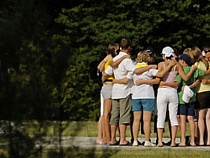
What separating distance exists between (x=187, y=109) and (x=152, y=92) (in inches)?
35.0

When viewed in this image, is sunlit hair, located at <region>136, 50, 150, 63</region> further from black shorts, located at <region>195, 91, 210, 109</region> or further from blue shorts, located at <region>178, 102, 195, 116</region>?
black shorts, located at <region>195, 91, 210, 109</region>

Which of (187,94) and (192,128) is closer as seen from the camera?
(187,94)

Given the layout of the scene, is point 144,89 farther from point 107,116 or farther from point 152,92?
point 107,116

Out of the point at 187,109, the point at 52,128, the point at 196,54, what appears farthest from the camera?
the point at 196,54

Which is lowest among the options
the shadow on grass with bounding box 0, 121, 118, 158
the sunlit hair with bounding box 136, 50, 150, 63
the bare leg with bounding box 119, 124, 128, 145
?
the bare leg with bounding box 119, 124, 128, 145

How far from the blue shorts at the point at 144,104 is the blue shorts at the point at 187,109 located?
25.2 inches

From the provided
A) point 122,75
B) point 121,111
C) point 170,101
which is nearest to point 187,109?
point 170,101

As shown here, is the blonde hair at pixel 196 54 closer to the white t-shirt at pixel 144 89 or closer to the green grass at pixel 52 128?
the white t-shirt at pixel 144 89

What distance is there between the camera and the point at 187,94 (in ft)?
45.4

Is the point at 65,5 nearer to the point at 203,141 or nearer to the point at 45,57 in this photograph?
A: the point at 203,141

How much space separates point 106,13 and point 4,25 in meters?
30.5

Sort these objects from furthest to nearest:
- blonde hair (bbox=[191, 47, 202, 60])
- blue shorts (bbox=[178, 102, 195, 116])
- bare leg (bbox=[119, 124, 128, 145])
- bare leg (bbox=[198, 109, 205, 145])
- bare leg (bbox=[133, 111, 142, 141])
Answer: blonde hair (bbox=[191, 47, 202, 60]) < bare leg (bbox=[198, 109, 205, 145]) < blue shorts (bbox=[178, 102, 195, 116]) < bare leg (bbox=[119, 124, 128, 145]) < bare leg (bbox=[133, 111, 142, 141])

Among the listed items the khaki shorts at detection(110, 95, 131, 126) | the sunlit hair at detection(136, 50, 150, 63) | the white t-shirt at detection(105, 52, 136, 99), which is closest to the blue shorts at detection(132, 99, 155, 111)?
the khaki shorts at detection(110, 95, 131, 126)

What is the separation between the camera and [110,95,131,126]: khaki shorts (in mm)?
13945
